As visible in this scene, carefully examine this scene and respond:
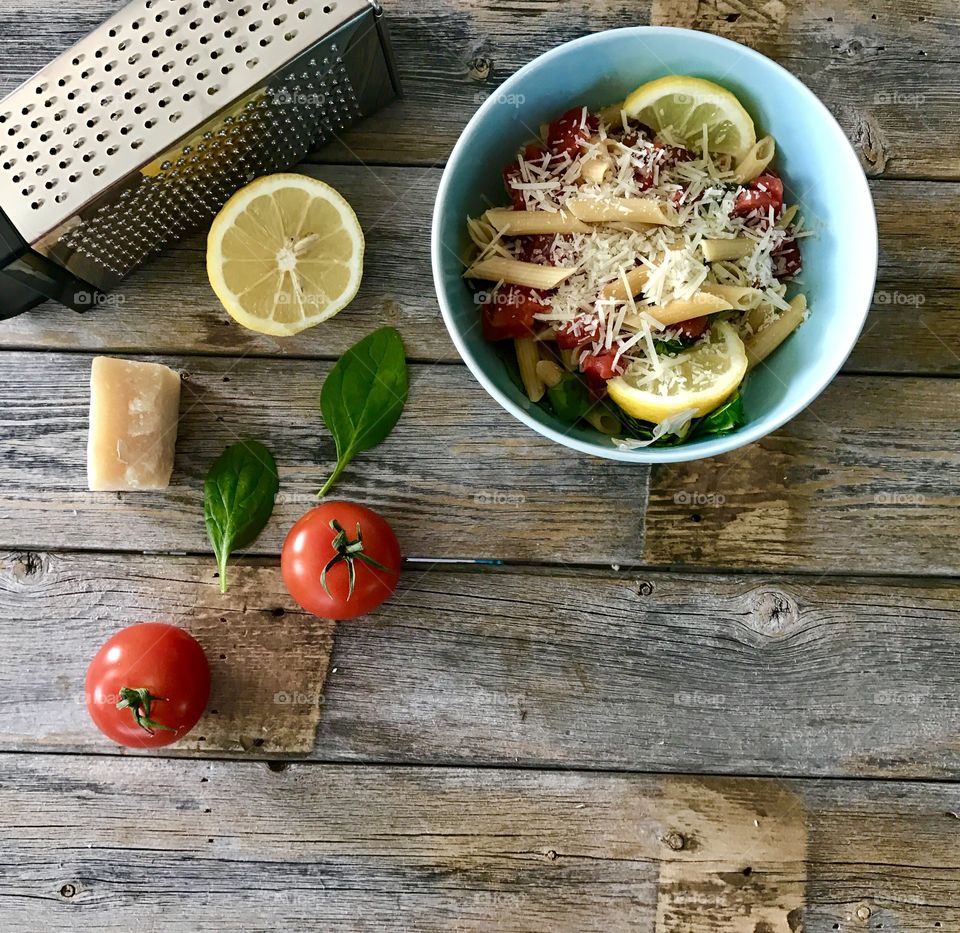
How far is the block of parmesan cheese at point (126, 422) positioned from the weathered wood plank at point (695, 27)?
44cm

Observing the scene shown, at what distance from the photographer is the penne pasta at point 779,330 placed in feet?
3.77

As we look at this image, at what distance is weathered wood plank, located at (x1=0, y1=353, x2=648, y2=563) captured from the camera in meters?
1.34

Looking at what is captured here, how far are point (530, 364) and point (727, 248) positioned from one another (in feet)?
0.95

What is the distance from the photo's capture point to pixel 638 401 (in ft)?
3.56

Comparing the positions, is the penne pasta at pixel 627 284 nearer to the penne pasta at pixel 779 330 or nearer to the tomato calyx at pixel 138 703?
the penne pasta at pixel 779 330

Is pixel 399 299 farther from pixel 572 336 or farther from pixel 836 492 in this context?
pixel 836 492

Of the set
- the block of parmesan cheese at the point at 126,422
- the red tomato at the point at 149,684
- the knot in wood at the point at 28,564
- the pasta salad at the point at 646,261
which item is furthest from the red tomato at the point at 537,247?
the knot in wood at the point at 28,564

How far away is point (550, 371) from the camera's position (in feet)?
3.84

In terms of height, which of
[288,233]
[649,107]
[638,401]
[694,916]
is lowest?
[694,916]

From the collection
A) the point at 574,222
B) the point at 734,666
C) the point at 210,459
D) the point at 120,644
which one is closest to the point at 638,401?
the point at 574,222

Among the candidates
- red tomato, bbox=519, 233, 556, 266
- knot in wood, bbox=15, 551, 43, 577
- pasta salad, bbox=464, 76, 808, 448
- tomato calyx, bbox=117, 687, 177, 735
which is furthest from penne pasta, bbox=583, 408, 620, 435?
knot in wood, bbox=15, 551, 43, 577

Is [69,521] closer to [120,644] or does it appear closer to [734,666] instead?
[120,644]

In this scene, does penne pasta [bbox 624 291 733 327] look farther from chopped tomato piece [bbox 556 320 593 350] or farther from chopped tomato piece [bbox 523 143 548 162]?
chopped tomato piece [bbox 523 143 548 162]

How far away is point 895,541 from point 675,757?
48cm
